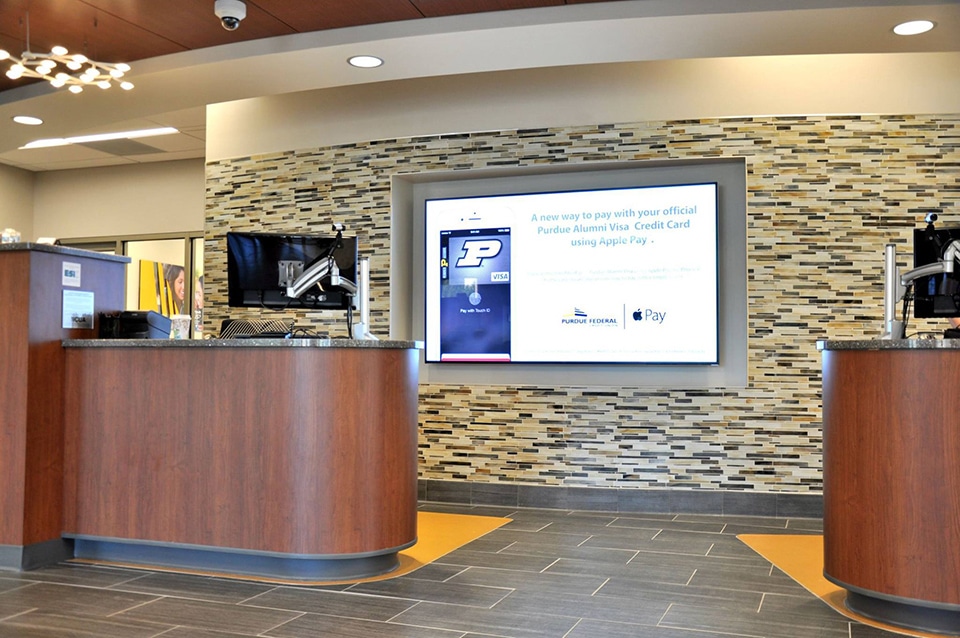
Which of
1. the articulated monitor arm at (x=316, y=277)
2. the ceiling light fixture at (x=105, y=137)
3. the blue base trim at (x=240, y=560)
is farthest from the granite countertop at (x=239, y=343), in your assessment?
the ceiling light fixture at (x=105, y=137)

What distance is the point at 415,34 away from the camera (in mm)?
5023

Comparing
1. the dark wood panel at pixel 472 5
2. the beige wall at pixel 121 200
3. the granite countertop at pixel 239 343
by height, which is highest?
the dark wood panel at pixel 472 5

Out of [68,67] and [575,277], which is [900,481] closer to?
A: [575,277]

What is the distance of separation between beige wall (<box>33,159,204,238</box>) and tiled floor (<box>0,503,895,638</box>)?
613 cm

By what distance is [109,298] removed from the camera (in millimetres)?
4695

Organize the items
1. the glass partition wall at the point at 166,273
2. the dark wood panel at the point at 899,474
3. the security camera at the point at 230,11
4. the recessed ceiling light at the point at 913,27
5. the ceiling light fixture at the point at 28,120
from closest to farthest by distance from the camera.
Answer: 1. the dark wood panel at the point at 899,474
2. the recessed ceiling light at the point at 913,27
3. the security camera at the point at 230,11
4. the ceiling light fixture at the point at 28,120
5. the glass partition wall at the point at 166,273

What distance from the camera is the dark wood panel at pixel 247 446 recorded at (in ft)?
12.8

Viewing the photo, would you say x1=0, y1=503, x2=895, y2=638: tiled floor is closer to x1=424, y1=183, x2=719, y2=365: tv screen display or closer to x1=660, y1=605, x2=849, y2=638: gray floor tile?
x1=660, y1=605, x2=849, y2=638: gray floor tile

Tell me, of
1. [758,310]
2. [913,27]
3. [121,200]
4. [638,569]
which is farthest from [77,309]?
[121,200]

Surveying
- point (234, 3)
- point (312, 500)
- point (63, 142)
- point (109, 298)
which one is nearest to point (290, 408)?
point (312, 500)

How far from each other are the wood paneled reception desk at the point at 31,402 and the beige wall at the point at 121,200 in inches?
211

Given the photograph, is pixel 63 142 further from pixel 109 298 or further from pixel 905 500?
pixel 905 500

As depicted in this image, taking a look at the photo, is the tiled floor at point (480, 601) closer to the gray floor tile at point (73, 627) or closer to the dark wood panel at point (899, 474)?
the gray floor tile at point (73, 627)


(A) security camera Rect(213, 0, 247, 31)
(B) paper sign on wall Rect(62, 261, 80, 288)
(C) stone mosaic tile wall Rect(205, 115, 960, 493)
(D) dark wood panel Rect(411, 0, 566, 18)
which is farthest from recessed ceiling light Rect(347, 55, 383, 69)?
(B) paper sign on wall Rect(62, 261, 80, 288)
